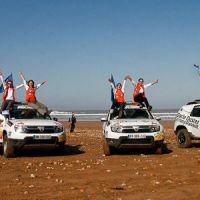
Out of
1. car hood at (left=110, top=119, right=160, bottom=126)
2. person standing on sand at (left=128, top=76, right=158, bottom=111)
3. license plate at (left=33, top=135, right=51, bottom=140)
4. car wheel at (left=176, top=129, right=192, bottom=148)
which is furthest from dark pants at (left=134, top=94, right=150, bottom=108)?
license plate at (left=33, top=135, right=51, bottom=140)

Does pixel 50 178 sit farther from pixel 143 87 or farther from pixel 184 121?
pixel 143 87

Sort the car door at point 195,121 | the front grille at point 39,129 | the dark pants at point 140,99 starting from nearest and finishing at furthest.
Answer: the front grille at point 39,129 → the car door at point 195,121 → the dark pants at point 140,99

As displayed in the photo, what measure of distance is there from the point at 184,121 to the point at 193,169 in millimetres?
5837

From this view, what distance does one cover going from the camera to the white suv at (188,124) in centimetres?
1550

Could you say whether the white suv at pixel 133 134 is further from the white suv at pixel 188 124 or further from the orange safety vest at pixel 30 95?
the orange safety vest at pixel 30 95

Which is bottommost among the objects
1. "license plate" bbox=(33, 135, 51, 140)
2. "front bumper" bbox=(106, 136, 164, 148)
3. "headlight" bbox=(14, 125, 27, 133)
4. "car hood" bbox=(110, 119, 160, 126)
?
"front bumper" bbox=(106, 136, 164, 148)

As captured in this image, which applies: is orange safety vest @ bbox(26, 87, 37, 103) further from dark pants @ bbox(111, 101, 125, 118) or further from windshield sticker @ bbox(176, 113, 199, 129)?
windshield sticker @ bbox(176, 113, 199, 129)

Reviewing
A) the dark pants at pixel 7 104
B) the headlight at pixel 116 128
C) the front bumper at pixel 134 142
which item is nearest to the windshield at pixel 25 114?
the dark pants at pixel 7 104

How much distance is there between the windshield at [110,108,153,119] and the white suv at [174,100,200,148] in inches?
73.6

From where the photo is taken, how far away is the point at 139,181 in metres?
8.84

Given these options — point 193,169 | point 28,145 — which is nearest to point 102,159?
point 28,145

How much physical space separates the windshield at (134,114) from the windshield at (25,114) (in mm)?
2557

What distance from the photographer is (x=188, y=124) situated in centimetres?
1578

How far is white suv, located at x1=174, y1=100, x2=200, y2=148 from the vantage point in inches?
610
